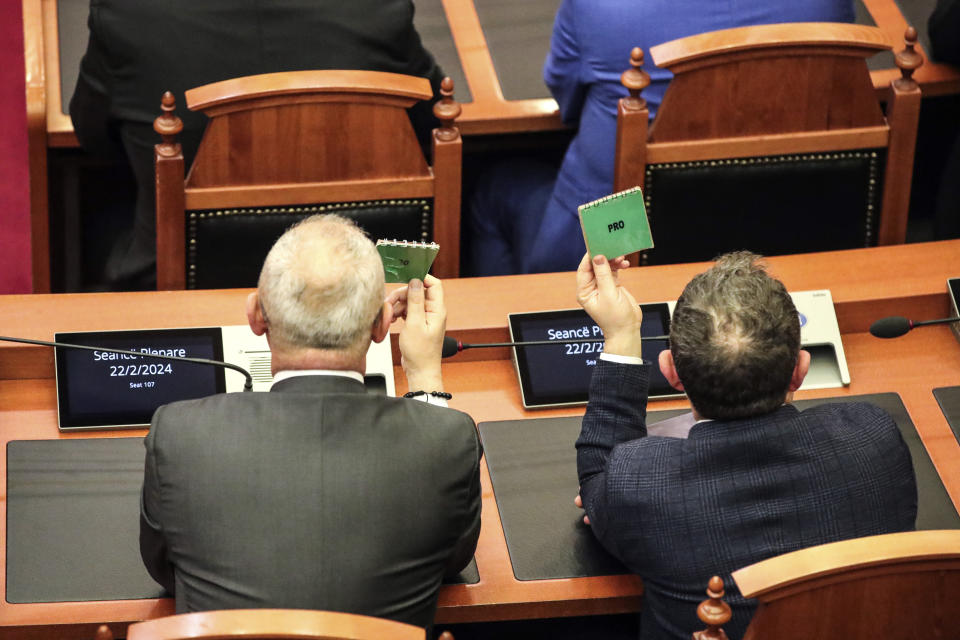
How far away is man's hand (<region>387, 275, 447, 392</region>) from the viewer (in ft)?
5.82

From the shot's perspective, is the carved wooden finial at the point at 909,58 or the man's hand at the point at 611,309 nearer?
the man's hand at the point at 611,309

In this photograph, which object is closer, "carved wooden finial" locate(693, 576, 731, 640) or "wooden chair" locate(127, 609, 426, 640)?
"wooden chair" locate(127, 609, 426, 640)

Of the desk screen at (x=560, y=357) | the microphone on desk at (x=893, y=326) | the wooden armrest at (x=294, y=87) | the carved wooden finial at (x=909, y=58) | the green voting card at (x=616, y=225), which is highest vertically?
the carved wooden finial at (x=909, y=58)

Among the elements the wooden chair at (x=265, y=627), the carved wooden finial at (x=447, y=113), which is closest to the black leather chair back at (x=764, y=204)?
the carved wooden finial at (x=447, y=113)

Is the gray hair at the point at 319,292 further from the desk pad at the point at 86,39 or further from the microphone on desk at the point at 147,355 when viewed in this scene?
the desk pad at the point at 86,39

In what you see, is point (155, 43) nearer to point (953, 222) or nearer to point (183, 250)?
point (183, 250)

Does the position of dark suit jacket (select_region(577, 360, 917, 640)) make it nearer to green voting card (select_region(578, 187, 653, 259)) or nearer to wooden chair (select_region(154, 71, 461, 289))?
green voting card (select_region(578, 187, 653, 259))

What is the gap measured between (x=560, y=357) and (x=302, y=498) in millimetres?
656

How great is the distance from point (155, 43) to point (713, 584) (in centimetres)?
163

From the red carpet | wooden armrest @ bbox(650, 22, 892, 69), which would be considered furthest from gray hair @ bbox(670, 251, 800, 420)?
the red carpet

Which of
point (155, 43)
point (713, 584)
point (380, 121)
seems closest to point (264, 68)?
point (155, 43)

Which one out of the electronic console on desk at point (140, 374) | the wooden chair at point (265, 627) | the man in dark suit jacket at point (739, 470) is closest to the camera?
the wooden chair at point (265, 627)

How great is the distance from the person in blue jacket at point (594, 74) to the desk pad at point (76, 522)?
112 cm

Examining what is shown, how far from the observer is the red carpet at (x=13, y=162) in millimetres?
3195
